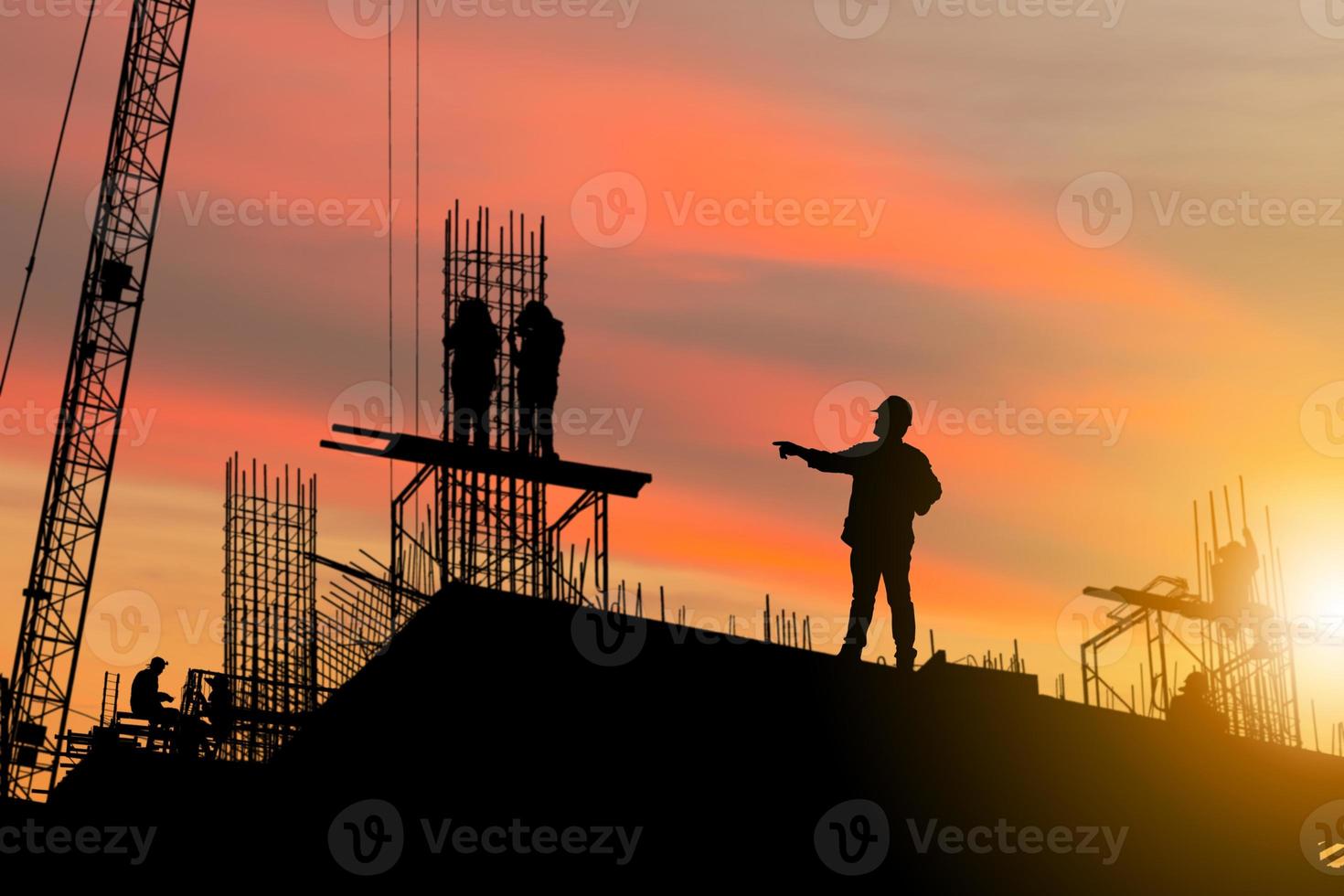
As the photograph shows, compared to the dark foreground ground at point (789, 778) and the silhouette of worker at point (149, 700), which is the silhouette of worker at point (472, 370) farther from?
the dark foreground ground at point (789, 778)

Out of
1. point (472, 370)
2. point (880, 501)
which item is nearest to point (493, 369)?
point (472, 370)

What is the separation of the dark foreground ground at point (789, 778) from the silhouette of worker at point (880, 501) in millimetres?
776

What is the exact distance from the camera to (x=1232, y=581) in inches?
1352

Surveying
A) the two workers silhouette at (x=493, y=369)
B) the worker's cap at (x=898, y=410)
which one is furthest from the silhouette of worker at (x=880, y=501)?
the two workers silhouette at (x=493, y=369)

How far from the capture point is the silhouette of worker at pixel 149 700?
108 feet

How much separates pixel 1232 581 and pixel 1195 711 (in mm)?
18919

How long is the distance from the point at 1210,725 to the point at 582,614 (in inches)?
234

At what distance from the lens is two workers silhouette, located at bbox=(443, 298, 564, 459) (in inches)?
1280

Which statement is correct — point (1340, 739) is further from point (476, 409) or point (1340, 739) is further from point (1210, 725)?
point (1210, 725)

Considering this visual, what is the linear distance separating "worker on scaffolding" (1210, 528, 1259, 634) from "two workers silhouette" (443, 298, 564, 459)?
13.4m

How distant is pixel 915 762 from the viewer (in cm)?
1524

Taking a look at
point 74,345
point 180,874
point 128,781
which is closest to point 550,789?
point 180,874

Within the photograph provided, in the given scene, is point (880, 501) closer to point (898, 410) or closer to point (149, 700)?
point (898, 410)

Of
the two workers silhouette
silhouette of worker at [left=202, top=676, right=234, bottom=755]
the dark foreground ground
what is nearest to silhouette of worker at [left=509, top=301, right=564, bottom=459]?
the two workers silhouette
